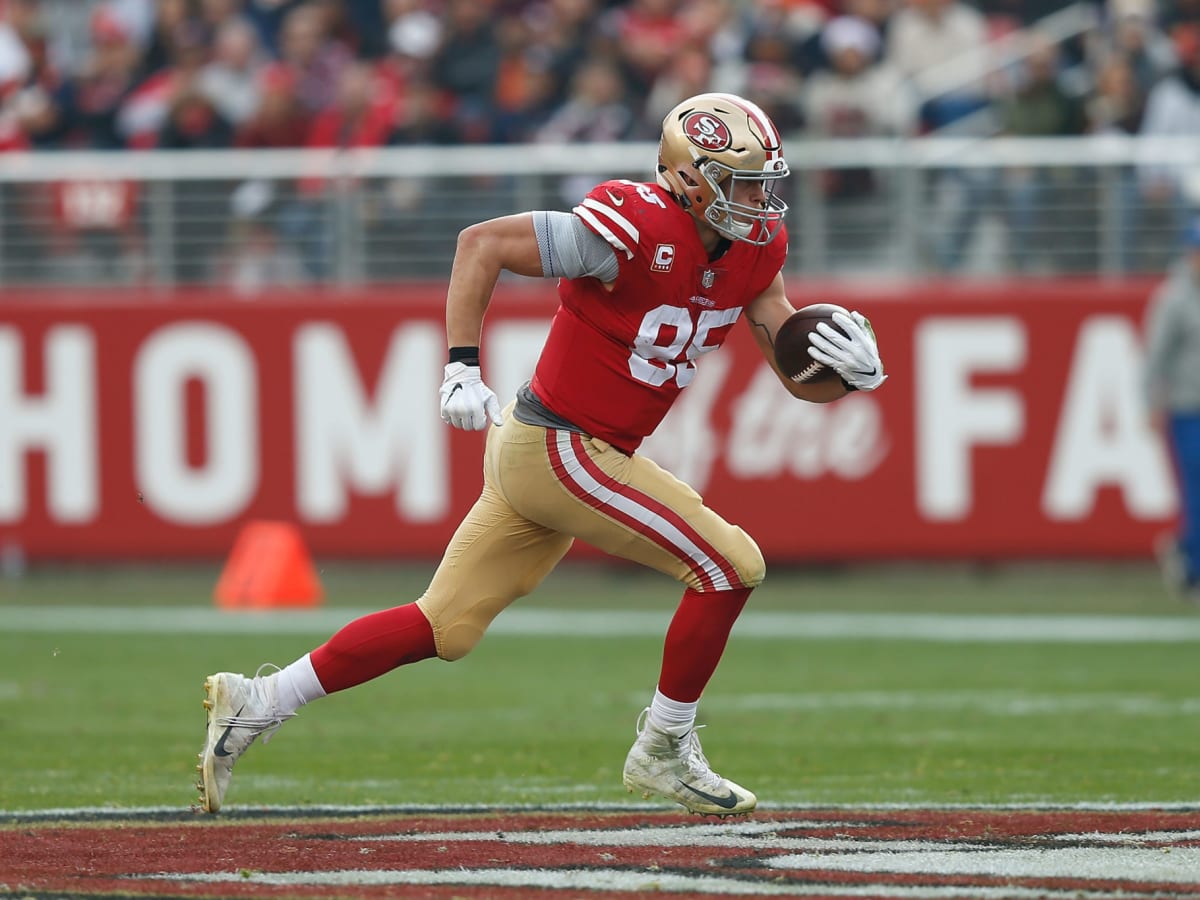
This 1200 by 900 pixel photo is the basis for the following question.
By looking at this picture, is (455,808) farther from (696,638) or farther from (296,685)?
(696,638)

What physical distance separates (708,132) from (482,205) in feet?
26.9

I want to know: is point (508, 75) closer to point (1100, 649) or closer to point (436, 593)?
point (1100, 649)

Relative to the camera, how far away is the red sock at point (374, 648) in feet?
19.3

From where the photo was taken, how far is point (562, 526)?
5.90 metres

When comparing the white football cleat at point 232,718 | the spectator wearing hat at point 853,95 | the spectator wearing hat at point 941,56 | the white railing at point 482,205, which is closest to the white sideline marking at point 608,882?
the white football cleat at point 232,718

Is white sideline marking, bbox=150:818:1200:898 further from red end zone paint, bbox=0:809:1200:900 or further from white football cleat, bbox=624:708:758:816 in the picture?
white football cleat, bbox=624:708:758:816

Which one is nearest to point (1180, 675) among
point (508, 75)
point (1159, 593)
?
point (1159, 593)

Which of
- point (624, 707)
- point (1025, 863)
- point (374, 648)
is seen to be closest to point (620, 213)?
point (374, 648)

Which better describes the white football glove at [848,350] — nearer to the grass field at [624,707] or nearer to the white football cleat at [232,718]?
the grass field at [624,707]

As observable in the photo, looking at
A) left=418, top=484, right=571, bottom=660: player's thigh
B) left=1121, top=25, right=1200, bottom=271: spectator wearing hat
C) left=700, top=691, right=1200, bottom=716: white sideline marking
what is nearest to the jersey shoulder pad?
left=418, top=484, right=571, bottom=660: player's thigh

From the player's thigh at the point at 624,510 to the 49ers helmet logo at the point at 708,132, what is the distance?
817 millimetres

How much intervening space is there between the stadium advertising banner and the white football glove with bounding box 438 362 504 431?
7.88 meters

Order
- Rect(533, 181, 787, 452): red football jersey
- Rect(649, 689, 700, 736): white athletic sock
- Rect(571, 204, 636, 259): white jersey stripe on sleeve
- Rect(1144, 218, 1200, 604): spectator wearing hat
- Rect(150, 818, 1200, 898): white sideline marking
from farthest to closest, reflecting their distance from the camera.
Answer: Rect(1144, 218, 1200, 604): spectator wearing hat
Rect(649, 689, 700, 736): white athletic sock
Rect(533, 181, 787, 452): red football jersey
Rect(571, 204, 636, 259): white jersey stripe on sleeve
Rect(150, 818, 1200, 898): white sideline marking

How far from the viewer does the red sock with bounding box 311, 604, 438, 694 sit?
5871 mm
